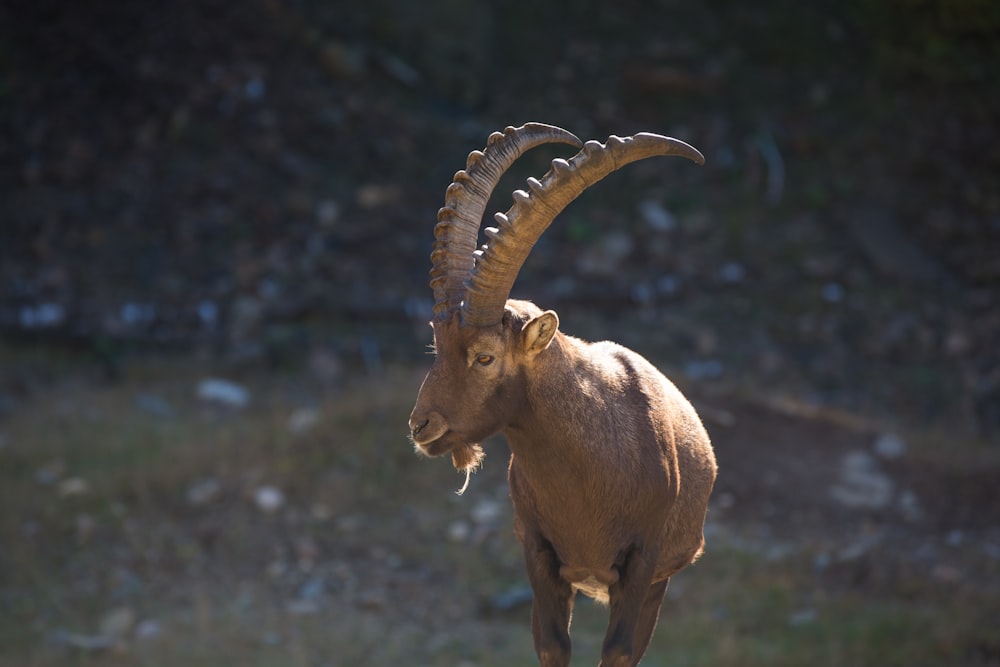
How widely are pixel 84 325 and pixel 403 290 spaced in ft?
14.1

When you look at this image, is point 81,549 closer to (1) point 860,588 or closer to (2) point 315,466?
(2) point 315,466

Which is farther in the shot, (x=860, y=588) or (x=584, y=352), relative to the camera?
(x=860, y=588)

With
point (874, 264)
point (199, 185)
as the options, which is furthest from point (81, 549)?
point (874, 264)

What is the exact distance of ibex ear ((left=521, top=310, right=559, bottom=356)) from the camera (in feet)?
15.2

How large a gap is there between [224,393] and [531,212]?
416 inches

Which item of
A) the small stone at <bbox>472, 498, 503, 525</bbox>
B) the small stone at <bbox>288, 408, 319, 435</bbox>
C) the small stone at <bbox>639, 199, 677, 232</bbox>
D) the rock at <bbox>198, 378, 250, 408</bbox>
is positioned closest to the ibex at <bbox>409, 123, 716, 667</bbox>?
the small stone at <bbox>472, 498, 503, 525</bbox>

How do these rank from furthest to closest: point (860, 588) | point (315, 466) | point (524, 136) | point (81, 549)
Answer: point (315, 466)
point (81, 549)
point (860, 588)
point (524, 136)

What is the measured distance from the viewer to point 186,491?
13.1 metres

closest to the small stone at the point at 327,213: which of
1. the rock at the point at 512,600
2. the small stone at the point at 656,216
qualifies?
the small stone at the point at 656,216

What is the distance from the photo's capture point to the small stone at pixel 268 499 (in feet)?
42.1

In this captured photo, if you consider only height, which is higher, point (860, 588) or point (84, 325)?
point (860, 588)

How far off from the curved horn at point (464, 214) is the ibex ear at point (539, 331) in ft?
1.02

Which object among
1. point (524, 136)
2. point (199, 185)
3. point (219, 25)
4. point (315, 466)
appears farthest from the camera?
point (219, 25)

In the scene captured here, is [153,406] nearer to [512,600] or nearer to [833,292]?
[512,600]
